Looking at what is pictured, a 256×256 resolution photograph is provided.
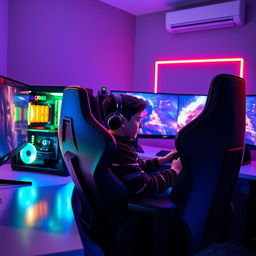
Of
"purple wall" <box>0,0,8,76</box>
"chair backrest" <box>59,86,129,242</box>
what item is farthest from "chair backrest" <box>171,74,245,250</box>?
"purple wall" <box>0,0,8,76</box>

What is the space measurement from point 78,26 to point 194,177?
232 cm

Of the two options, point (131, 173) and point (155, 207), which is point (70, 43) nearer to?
point (131, 173)

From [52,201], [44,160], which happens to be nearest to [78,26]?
[44,160]

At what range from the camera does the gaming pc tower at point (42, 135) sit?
181cm

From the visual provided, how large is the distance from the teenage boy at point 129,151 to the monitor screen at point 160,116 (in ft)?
3.90

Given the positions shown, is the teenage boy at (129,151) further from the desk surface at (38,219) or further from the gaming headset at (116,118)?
the desk surface at (38,219)

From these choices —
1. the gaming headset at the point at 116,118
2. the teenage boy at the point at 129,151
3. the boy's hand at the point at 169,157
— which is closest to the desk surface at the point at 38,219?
the teenage boy at the point at 129,151

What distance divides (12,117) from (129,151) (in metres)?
0.60

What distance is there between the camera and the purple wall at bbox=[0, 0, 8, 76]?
2.35m

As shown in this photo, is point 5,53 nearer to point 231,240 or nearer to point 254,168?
point 254,168

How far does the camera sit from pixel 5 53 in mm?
2438

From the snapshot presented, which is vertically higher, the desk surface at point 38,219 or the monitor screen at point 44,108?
the monitor screen at point 44,108

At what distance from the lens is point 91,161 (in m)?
1.20

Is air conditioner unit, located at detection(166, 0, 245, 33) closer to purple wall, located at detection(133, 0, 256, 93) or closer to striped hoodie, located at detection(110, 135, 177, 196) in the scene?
purple wall, located at detection(133, 0, 256, 93)
